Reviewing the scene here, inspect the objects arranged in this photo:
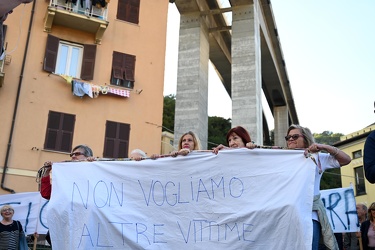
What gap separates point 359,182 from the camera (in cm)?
3166

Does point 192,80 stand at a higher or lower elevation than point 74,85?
higher

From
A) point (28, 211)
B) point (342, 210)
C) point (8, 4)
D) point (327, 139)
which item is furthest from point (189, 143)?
point (327, 139)

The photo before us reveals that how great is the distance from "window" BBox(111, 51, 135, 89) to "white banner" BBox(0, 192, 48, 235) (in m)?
8.92

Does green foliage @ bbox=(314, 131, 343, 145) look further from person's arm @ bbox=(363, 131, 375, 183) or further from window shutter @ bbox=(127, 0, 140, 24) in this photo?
person's arm @ bbox=(363, 131, 375, 183)

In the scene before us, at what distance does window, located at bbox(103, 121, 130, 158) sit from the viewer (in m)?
15.8

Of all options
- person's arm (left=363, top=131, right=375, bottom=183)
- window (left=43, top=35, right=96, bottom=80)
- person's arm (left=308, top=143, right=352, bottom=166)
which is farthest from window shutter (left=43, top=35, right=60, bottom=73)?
person's arm (left=363, top=131, right=375, bottom=183)

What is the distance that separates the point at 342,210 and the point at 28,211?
573 centimetres

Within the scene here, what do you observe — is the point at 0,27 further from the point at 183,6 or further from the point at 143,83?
the point at 183,6

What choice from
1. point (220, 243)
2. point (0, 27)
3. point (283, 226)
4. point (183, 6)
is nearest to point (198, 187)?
point (220, 243)

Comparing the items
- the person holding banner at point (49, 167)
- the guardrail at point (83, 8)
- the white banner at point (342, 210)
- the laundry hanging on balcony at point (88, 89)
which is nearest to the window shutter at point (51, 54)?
the laundry hanging on balcony at point (88, 89)

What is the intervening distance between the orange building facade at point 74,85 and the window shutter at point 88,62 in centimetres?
4

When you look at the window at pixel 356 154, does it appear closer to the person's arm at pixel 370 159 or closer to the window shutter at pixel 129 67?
the window shutter at pixel 129 67

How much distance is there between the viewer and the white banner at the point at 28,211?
8.09 metres

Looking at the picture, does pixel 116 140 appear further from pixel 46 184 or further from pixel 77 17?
pixel 46 184
